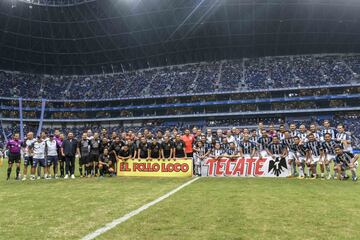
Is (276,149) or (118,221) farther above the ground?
(276,149)

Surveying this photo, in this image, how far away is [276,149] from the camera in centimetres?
1584

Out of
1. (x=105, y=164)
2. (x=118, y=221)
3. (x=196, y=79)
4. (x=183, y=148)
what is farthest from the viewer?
(x=196, y=79)

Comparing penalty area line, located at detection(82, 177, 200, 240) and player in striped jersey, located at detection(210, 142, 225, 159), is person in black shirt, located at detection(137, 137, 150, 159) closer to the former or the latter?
player in striped jersey, located at detection(210, 142, 225, 159)

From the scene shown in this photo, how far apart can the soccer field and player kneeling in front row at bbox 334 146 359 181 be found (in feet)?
12.8

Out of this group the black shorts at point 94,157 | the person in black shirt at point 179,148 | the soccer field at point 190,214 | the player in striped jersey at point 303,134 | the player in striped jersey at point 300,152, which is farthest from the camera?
the black shorts at point 94,157

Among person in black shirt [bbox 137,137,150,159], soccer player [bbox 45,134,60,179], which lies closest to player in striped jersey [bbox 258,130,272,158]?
person in black shirt [bbox 137,137,150,159]

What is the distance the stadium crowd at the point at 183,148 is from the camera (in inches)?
598

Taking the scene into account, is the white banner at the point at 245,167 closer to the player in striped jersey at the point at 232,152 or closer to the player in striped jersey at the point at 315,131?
the player in striped jersey at the point at 232,152

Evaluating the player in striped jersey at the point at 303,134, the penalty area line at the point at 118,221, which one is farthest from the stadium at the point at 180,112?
the player in striped jersey at the point at 303,134

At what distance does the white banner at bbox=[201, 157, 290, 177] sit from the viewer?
1573 cm

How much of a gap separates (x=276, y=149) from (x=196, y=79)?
5296 centimetres

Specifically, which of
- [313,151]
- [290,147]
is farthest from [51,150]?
[313,151]

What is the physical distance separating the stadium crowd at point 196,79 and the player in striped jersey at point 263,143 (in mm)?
47437

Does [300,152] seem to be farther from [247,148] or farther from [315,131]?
[247,148]
